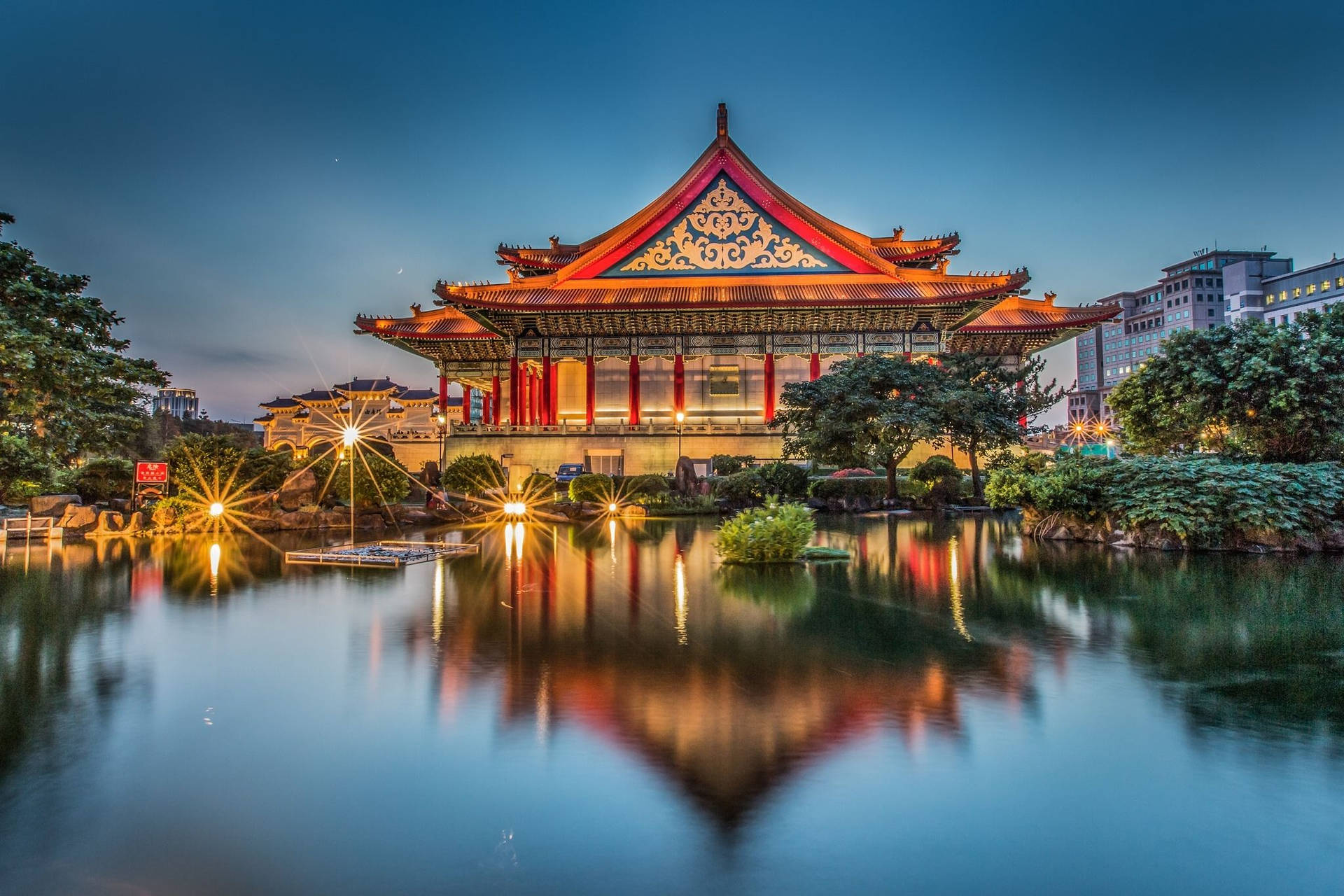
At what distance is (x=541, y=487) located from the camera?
2480 cm

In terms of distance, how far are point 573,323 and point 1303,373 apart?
88.6 feet

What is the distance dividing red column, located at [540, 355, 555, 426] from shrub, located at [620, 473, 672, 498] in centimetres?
987

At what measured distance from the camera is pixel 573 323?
115 ft

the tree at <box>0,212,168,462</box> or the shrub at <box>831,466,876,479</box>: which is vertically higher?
the tree at <box>0,212,168,462</box>

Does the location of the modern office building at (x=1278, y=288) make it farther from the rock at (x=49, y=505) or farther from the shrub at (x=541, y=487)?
the rock at (x=49, y=505)

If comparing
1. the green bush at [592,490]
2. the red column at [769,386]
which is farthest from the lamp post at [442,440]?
the red column at [769,386]

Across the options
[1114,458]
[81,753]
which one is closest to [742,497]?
[1114,458]

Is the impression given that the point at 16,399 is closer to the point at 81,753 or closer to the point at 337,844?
the point at 81,753

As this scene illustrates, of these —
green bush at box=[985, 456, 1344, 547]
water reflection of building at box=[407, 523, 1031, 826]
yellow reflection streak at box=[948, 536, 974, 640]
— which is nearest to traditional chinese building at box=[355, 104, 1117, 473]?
green bush at box=[985, 456, 1344, 547]

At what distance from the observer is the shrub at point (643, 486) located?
987 inches

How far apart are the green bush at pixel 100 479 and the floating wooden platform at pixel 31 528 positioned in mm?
3973

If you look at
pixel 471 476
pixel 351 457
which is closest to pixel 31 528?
pixel 351 457

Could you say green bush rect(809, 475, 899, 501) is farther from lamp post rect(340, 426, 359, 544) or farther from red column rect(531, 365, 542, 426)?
red column rect(531, 365, 542, 426)

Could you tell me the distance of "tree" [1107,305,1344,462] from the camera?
15.4m
